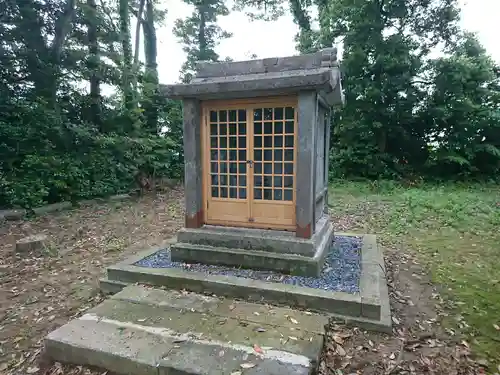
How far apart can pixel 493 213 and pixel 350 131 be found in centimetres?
596

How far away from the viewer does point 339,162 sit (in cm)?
1213

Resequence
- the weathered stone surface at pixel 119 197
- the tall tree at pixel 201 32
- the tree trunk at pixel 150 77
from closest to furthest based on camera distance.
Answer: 1. the weathered stone surface at pixel 119 197
2. the tree trunk at pixel 150 77
3. the tall tree at pixel 201 32

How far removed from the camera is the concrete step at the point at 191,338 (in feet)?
7.06

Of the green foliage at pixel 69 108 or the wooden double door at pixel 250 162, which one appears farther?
the green foliage at pixel 69 108

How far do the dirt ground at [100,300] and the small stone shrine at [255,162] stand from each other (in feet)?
3.23

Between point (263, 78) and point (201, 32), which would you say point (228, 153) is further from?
point (201, 32)

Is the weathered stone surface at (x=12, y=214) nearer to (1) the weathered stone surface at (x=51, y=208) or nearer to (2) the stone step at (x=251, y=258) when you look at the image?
(1) the weathered stone surface at (x=51, y=208)

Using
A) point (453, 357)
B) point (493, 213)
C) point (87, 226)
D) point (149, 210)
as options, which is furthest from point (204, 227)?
point (493, 213)

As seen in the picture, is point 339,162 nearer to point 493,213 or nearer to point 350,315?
point 493,213

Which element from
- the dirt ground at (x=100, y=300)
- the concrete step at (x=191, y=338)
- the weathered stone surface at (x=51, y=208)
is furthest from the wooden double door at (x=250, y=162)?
the weathered stone surface at (x=51, y=208)

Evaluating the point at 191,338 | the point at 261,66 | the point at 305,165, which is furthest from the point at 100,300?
the point at 261,66

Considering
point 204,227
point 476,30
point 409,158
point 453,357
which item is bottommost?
point 453,357

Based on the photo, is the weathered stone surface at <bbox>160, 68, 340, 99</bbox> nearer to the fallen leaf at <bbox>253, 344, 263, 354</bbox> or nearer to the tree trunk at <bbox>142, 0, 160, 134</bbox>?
the fallen leaf at <bbox>253, 344, 263, 354</bbox>

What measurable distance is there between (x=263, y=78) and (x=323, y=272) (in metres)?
2.35
